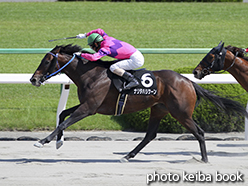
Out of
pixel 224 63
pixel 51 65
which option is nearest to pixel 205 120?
pixel 224 63

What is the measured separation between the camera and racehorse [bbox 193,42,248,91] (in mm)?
5297

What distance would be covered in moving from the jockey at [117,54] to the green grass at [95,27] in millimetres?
2198

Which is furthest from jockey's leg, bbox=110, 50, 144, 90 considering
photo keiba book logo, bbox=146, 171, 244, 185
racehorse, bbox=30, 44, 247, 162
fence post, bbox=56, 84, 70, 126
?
fence post, bbox=56, 84, 70, 126

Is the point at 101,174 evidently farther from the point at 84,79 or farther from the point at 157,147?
the point at 157,147

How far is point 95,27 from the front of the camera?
1570 centimetres

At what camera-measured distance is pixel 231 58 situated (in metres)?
5.37

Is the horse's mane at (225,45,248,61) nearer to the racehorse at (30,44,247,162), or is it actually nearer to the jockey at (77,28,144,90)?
the racehorse at (30,44,247,162)

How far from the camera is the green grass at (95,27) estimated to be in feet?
23.7

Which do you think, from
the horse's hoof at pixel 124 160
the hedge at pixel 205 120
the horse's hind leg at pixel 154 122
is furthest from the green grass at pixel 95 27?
the horse's hoof at pixel 124 160

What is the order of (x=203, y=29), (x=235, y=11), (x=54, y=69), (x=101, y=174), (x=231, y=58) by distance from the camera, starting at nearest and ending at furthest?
(x=101, y=174) → (x=54, y=69) → (x=231, y=58) → (x=203, y=29) → (x=235, y=11)

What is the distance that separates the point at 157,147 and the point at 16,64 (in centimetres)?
363

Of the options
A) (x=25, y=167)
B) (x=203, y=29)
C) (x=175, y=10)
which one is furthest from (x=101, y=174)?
(x=175, y=10)

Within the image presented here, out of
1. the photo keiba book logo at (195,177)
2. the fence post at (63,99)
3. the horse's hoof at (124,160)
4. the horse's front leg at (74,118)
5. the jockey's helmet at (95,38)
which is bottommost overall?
the horse's hoof at (124,160)

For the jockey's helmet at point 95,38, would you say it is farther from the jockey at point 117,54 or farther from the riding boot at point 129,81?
the riding boot at point 129,81
